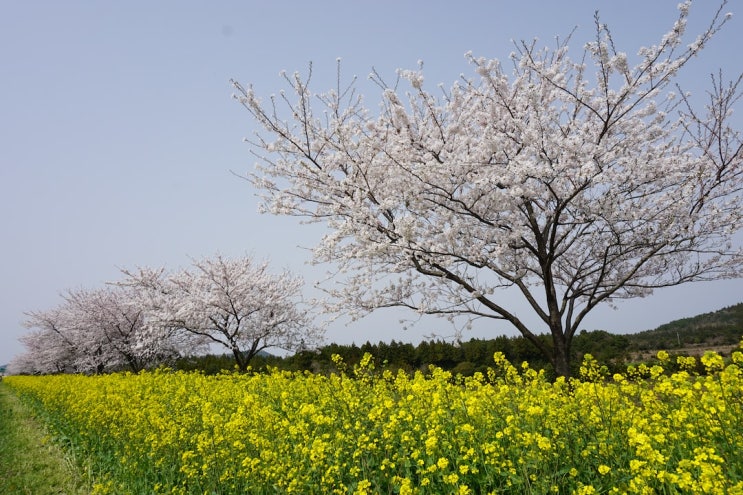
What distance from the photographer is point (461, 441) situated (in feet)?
15.0

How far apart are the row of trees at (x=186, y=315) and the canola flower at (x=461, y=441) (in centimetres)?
1268

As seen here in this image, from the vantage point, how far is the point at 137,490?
20.3 ft

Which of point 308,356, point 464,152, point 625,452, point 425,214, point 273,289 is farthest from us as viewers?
point 308,356

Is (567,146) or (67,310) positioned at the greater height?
(67,310)

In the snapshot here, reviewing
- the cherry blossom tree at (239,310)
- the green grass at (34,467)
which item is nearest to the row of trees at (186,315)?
the cherry blossom tree at (239,310)

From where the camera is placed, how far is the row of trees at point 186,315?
20.8 m

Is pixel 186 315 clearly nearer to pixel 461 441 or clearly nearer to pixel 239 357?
pixel 239 357

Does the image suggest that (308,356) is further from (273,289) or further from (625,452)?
(625,452)

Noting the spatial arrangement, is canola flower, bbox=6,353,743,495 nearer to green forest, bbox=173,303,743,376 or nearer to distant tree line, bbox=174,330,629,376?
green forest, bbox=173,303,743,376

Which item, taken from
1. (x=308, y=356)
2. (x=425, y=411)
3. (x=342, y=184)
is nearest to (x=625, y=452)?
(x=425, y=411)

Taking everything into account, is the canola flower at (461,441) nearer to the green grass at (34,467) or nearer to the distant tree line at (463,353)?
the green grass at (34,467)

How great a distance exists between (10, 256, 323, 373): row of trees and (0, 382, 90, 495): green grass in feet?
26.2

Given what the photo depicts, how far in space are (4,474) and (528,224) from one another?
11643mm

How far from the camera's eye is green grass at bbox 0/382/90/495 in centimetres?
770
